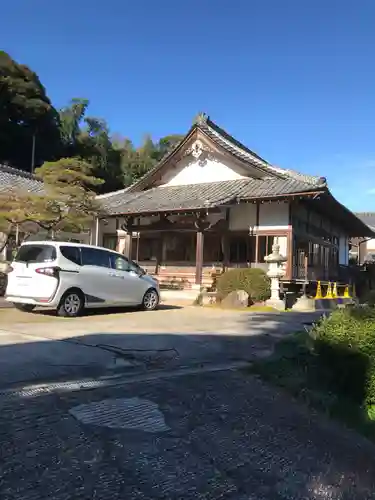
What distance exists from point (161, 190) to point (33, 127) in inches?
819

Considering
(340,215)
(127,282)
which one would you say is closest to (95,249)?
(127,282)

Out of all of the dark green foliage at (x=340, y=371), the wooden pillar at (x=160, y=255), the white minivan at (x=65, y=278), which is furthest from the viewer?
the wooden pillar at (x=160, y=255)

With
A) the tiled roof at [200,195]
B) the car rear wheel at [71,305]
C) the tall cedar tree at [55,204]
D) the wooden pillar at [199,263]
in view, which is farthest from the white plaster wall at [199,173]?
the car rear wheel at [71,305]

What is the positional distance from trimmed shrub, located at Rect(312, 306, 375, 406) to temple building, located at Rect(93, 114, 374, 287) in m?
13.7

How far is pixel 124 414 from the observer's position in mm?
4203

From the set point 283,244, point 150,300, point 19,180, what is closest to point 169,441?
point 150,300

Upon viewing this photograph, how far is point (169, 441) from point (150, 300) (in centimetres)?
929

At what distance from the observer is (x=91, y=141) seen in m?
45.8

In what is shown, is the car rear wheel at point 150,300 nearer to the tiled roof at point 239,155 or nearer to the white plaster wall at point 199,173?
the tiled roof at point 239,155

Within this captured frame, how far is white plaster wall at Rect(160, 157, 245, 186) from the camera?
23.9m

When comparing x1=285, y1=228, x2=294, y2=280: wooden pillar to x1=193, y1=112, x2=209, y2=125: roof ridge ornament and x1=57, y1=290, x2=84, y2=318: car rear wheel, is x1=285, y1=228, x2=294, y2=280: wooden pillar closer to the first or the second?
x1=193, y1=112, x2=209, y2=125: roof ridge ornament

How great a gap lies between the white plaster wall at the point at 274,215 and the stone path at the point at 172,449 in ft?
52.3

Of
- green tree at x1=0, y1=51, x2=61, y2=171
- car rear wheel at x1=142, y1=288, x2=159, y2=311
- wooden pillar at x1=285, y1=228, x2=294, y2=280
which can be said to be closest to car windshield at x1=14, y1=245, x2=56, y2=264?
car rear wheel at x1=142, y1=288, x2=159, y2=311

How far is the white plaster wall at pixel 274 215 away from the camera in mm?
20422
